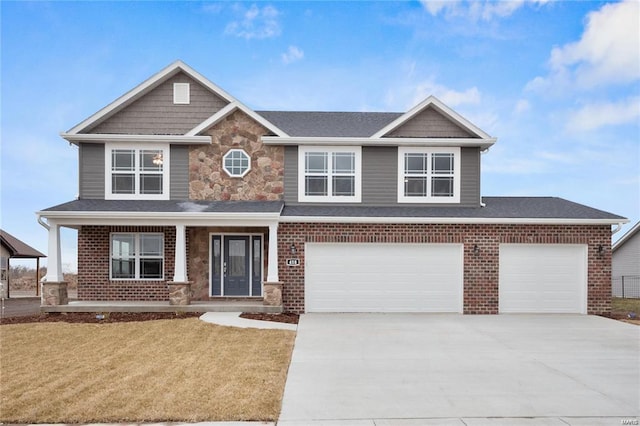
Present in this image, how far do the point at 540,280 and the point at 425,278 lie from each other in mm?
3626

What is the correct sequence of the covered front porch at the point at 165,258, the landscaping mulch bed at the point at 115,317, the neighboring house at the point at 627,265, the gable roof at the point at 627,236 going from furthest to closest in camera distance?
the neighboring house at the point at 627,265 → the gable roof at the point at 627,236 → the covered front porch at the point at 165,258 → the landscaping mulch bed at the point at 115,317

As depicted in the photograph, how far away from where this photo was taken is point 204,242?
14.7 m

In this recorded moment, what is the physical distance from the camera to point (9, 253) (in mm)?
21812

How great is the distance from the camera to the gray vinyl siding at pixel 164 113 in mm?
15188

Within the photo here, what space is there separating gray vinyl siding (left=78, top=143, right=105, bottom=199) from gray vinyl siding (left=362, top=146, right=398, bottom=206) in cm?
894

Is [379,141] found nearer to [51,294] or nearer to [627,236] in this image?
[51,294]

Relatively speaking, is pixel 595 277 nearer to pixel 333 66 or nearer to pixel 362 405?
pixel 362 405

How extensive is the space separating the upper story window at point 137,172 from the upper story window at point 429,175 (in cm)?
807

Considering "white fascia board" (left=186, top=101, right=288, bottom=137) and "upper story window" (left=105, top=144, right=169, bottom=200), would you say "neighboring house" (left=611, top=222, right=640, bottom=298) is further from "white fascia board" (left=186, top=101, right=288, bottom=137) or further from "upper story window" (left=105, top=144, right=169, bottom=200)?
"upper story window" (left=105, top=144, right=169, bottom=200)

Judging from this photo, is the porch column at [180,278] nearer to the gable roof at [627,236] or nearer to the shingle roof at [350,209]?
the shingle roof at [350,209]

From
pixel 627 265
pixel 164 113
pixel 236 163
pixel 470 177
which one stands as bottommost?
pixel 627 265

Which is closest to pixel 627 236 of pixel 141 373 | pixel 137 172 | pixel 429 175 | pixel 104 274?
pixel 429 175

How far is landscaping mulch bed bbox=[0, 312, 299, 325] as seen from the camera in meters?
12.1

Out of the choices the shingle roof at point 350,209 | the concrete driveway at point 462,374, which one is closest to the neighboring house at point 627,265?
the shingle roof at point 350,209
